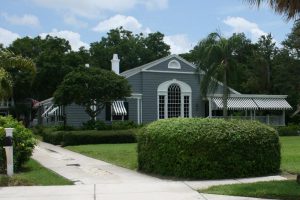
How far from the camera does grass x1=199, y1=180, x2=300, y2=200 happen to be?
10281mm

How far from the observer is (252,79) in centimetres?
5788

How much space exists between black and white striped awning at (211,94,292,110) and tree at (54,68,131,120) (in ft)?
38.4

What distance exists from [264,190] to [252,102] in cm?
3554

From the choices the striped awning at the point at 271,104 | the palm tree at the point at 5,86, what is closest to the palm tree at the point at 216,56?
the striped awning at the point at 271,104

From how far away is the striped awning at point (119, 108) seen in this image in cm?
3978

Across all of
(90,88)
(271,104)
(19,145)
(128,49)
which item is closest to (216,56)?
(90,88)

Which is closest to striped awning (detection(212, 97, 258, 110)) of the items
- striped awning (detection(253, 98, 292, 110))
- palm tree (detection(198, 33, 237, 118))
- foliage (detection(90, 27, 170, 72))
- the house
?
the house

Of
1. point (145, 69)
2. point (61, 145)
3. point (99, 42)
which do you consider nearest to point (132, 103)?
point (145, 69)

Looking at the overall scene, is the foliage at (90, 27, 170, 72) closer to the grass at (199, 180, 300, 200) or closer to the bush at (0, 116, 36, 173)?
the bush at (0, 116, 36, 173)

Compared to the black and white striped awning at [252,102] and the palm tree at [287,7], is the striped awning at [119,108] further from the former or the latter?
the palm tree at [287,7]

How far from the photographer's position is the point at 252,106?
148 feet

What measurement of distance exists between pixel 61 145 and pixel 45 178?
16.9 metres

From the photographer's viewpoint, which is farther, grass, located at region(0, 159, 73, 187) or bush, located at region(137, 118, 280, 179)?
bush, located at region(137, 118, 280, 179)

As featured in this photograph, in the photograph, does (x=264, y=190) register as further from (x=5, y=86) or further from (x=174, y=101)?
(x=174, y=101)
